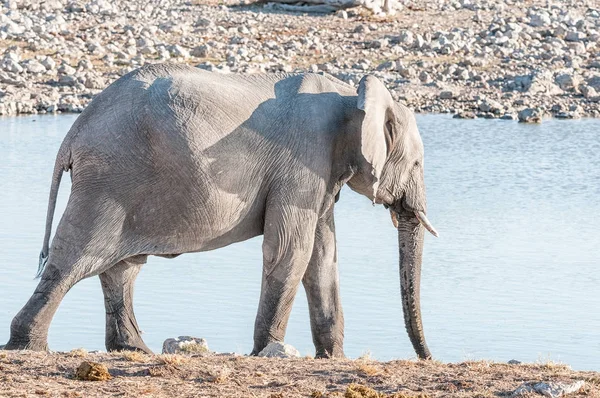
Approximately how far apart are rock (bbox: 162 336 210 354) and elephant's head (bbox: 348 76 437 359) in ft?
4.06

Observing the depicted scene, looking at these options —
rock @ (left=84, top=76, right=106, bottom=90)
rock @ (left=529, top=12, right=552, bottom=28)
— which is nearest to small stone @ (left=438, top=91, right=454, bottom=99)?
rock @ (left=84, top=76, right=106, bottom=90)

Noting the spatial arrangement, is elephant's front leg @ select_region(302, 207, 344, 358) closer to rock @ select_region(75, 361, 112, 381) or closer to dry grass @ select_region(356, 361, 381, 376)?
dry grass @ select_region(356, 361, 381, 376)

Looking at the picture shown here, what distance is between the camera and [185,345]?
841 centimetres

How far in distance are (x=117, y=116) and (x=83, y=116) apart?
222 millimetres

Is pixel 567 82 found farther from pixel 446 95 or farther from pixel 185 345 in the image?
pixel 185 345

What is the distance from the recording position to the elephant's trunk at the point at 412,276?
8727 mm

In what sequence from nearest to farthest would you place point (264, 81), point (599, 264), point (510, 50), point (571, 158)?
1. point (264, 81)
2. point (599, 264)
3. point (571, 158)
4. point (510, 50)

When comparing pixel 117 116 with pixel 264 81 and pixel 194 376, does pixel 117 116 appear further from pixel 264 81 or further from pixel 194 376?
pixel 194 376

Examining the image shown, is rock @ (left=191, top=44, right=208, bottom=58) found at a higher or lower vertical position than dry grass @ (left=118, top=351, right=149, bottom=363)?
higher

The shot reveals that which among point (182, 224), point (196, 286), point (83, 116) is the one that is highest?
point (83, 116)

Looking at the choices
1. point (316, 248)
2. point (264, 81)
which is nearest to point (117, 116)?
point (264, 81)

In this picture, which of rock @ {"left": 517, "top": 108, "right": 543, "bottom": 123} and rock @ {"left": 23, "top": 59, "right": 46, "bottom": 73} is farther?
rock @ {"left": 23, "top": 59, "right": 46, "bottom": 73}

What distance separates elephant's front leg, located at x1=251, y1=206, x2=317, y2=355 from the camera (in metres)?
8.19

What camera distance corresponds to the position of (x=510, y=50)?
25344mm
